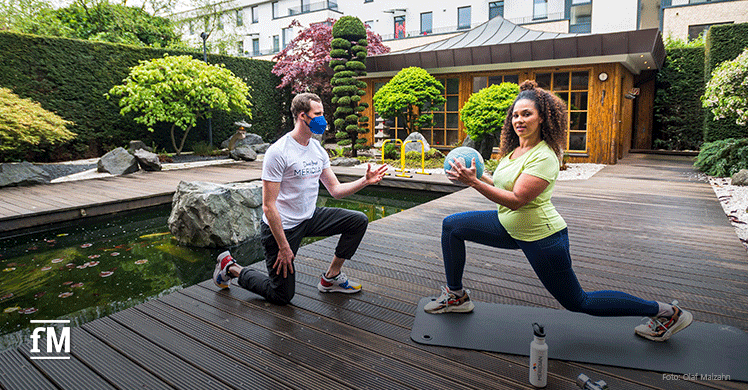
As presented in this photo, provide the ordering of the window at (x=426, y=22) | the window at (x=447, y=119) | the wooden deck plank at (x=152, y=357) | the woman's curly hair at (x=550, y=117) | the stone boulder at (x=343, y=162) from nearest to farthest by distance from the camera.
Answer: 1. the wooden deck plank at (x=152, y=357)
2. the woman's curly hair at (x=550, y=117)
3. the stone boulder at (x=343, y=162)
4. the window at (x=447, y=119)
5. the window at (x=426, y=22)

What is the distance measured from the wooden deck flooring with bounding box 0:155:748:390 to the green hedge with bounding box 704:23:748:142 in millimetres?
6359

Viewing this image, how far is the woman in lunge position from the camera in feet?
6.02

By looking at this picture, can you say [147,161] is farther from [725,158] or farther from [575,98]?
[725,158]

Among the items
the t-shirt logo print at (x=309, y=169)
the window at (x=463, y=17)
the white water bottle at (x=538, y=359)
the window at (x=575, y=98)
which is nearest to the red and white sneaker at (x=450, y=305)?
the white water bottle at (x=538, y=359)

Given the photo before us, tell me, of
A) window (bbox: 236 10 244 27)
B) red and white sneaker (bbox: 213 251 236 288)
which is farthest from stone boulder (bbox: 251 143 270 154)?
window (bbox: 236 10 244 27)

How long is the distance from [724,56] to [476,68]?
504 centimetres

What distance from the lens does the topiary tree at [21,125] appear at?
6.96m

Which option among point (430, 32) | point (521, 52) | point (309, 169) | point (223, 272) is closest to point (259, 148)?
point (521, 52)

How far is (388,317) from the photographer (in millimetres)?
2338

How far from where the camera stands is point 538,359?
1.67m

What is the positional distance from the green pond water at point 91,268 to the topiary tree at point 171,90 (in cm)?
479

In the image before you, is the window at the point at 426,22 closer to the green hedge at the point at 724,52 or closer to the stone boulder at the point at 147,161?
the green hedge at the point at 724,52

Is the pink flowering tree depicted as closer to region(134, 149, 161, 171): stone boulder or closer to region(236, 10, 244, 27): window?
region(134, 149, 161, 171): stone boulder

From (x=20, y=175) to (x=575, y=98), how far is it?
1061 cm
